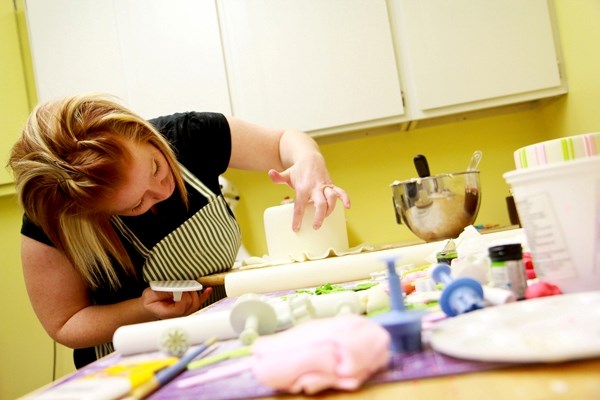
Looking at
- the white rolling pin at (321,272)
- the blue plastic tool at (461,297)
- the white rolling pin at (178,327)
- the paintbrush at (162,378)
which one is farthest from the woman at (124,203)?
the blue plastic tool at (461,297)

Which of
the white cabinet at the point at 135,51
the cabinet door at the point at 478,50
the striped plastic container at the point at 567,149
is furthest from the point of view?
the white cabinet at the point at 135,51

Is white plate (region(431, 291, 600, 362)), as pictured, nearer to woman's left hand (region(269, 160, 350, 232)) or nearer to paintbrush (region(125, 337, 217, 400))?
paintbrush (region(125, 337, 217, 400))

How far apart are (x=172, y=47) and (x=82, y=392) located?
1.55 metres

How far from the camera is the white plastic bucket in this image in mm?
422

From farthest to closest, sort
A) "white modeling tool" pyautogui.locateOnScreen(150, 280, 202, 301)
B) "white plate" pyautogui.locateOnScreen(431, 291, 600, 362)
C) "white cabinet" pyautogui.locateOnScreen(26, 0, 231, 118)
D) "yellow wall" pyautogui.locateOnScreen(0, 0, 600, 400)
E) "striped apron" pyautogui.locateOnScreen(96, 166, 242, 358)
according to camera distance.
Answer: "yellow wall" pyautogui.locateOnScreen(0, 0, 600, 400)
"white cabinet" pyautogui.locateOnScreen(26, 0, 231, 118)
"striped apron" pyautogui.locateOnScreen(96, 166, 242, 358)
"white modeling tool" pyautogui.locateOnScreen(150, 280, 202, 301)
"white plate" pyautogui.locateOnScreen(431, 291, 600, 362)

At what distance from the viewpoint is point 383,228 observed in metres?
1.98

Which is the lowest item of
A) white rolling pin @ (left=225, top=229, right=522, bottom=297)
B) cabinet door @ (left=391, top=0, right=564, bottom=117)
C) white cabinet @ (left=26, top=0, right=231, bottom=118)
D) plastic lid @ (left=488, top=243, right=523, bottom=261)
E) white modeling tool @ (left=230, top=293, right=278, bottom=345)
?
white rolling pin @ (left=225, top=229, right=522, bottom=297)

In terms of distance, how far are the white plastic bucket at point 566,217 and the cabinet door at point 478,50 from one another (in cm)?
129

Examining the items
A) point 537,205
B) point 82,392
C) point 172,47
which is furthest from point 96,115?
point 172,47

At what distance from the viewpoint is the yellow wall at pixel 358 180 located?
1.93 metres

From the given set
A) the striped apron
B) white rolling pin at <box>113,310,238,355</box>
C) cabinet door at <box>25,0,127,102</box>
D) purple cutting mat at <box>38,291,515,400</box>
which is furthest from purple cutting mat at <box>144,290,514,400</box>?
cabinet door at <box>25,0,127,102</box>

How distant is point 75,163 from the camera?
828 mm

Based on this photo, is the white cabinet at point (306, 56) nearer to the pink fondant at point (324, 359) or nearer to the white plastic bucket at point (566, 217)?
the white plastic bucket at point (566, 217)

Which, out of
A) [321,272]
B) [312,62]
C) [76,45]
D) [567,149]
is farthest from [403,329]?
[76,45]
